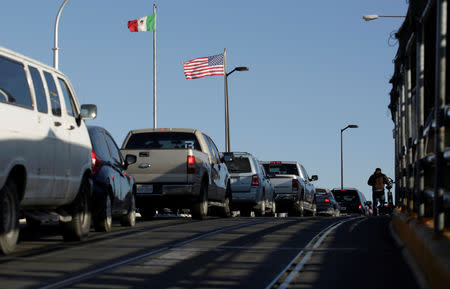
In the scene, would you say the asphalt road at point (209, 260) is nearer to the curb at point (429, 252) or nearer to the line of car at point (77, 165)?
the curb at point (429, 252)

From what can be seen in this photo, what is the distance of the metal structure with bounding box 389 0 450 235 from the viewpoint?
24.7 feet

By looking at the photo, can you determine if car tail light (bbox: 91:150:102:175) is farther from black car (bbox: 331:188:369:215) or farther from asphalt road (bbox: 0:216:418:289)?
black car (bbox: 331:188:369:215)

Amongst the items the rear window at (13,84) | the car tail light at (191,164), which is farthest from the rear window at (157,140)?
the rear window at (13,84)

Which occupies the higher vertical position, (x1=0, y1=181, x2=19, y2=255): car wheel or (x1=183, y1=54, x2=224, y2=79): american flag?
(x1=183, y1=54, x2=224, y2=79): american flag

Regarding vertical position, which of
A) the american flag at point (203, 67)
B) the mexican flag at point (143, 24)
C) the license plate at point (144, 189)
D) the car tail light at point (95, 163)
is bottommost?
the license plate at point (144, 189)

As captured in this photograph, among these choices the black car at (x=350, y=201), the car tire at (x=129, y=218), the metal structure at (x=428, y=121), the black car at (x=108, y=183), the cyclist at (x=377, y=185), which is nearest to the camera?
the metal structure at (x=428, y=121)

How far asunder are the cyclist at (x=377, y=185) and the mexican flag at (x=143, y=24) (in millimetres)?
15694

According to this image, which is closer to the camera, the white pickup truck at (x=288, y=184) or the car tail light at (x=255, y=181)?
the car tail light at (x=255, y=181)

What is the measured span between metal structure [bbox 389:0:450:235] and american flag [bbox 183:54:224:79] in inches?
973

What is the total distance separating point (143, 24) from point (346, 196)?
1415 centimetres

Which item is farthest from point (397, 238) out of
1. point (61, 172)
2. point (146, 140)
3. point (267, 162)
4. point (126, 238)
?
point (267, 162)

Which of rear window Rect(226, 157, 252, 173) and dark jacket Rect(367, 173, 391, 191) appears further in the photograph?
dark jacket Rect(367, 173, 391, 191)

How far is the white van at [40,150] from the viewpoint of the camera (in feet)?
31.3

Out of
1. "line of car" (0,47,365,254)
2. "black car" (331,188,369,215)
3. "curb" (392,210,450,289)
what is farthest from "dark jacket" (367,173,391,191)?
"curb" (392,210,450,289)
